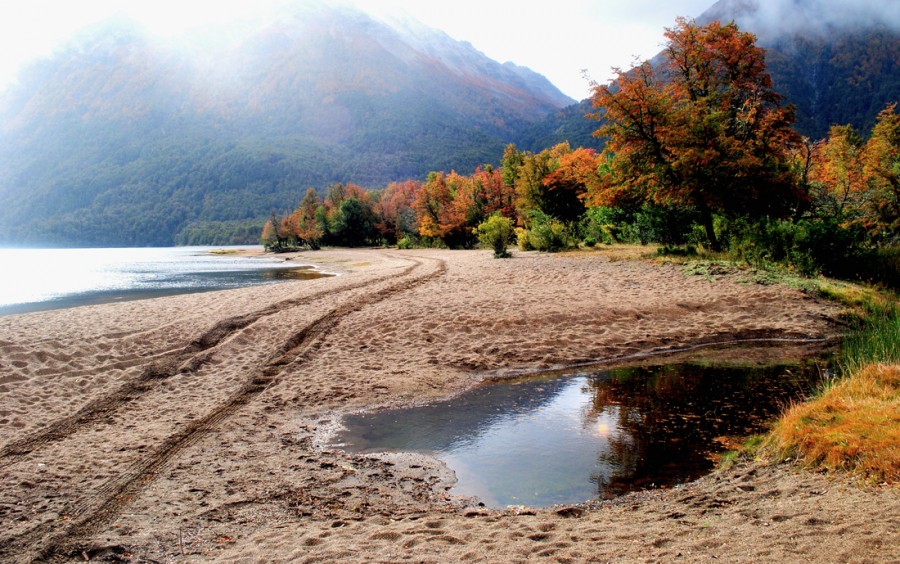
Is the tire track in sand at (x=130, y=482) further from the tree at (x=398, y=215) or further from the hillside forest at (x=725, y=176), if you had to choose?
the tree at (x=398, y=215)

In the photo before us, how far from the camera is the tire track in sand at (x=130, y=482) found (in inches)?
198

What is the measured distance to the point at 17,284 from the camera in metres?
43.8

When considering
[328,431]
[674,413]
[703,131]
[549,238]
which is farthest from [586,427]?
[549,238]

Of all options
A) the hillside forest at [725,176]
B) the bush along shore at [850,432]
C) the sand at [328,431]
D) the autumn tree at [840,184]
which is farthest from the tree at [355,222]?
the bush along shore at [850,432]

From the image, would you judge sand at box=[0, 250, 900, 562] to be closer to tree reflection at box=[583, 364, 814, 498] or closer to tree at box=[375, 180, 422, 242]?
tree reflection at box=[583, 364, 814, 498]

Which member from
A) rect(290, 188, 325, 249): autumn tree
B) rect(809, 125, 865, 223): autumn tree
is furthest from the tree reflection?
rect(290, 188, 325, 249): autumn tree

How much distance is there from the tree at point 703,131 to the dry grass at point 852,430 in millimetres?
17269

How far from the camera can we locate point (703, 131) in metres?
23.4

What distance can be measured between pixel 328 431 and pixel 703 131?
22319mm

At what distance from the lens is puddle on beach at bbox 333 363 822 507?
6.40m

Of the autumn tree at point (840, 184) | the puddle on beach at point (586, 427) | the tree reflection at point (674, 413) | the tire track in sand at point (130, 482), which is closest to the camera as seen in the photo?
the tire track in sand at point (130, 482)

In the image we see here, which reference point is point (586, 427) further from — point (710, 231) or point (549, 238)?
point (549, 238)

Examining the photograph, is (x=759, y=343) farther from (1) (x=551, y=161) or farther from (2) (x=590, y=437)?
(1) (x=551, y=161)

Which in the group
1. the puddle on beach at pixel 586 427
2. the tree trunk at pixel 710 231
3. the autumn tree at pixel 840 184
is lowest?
the puddle on beach at pixel 586 427
